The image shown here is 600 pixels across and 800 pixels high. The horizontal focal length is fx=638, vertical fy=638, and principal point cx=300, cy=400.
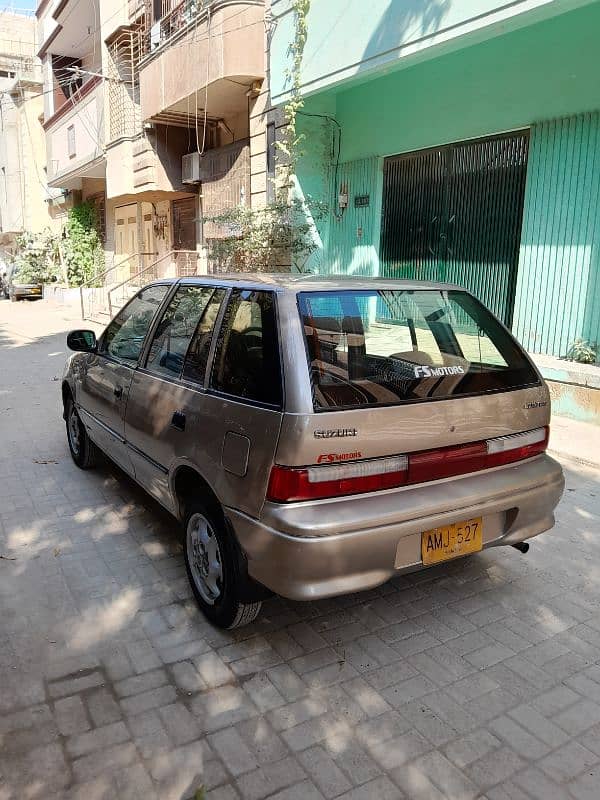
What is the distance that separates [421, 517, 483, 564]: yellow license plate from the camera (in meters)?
2.82

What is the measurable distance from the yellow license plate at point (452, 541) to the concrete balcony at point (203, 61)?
10555mm

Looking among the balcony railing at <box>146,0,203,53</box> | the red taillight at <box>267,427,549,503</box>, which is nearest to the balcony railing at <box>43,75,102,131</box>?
the balcony railing at <box>146,0,203,53</box>

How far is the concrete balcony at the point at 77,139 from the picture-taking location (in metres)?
18.5

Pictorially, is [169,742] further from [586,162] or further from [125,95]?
[125,95]

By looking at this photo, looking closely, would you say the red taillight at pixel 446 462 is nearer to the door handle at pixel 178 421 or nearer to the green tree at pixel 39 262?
the door handle at pixel 178 421

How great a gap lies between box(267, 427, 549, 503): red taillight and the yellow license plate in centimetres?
24

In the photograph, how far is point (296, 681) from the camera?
109 inches

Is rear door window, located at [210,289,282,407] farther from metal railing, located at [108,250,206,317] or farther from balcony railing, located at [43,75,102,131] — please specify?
balcony railing, located at [43,75,102,131]

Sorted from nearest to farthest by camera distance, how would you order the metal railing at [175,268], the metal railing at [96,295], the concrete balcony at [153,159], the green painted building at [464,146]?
the green painted building at [464,146]
the concrete balcony at [153,159]
the metal railing at [175,268]
the metal railing at [96,295]

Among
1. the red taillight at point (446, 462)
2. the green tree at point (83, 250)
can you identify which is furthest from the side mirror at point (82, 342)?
the green tree at point (83, 250)

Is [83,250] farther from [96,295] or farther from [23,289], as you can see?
[96,295]

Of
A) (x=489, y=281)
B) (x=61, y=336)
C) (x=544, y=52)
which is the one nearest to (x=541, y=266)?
(x=489, y=281)

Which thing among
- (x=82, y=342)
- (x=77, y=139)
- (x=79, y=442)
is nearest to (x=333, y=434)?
(x=82, y=342)

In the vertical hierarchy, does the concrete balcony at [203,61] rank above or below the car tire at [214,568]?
above
